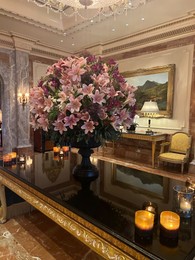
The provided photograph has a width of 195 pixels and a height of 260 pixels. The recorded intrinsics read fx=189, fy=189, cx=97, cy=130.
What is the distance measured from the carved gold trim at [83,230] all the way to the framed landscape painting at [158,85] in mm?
4113

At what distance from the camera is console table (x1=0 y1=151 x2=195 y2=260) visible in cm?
101

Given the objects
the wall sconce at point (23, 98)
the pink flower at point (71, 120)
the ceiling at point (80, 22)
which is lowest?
the pink flower at point (71, 120)

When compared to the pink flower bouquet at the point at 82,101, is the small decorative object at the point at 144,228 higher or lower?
lower

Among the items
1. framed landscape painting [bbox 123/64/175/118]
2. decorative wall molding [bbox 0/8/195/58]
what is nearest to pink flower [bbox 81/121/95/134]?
framed landscape painting [bbox 123/64/175/118]

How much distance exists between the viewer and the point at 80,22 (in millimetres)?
4973

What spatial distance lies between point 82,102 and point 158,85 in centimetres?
458

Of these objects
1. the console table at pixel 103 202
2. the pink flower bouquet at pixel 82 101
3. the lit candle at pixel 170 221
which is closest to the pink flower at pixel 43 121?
the pink flower bouquet at pixel 82 101

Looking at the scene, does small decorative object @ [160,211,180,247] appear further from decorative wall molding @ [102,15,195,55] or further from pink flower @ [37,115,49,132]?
decorative wall molding @ [102,15,195,55]

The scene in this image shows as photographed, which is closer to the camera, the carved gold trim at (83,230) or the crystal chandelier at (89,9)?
the carved gold trim at (83,230)

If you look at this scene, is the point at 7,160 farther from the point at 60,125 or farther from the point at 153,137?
the point at 153,137

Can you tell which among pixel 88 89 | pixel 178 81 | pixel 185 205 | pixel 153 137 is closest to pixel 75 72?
pixel 88 89

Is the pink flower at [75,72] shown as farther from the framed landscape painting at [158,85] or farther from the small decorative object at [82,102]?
the framed landscape painting at [158,85]

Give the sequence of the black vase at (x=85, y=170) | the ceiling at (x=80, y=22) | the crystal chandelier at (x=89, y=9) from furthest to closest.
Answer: the ceiling at (x=80, y=22)
the crystal chandelier at (x=89, y=9)
the black vase at (x=85, y=170)

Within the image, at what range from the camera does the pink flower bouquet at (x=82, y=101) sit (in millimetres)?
1471
